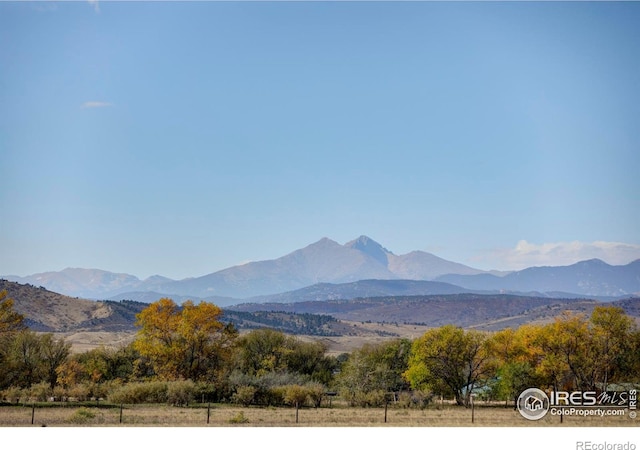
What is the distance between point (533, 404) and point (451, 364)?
11.4 meters

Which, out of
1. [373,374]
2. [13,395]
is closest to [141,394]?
[13,395]

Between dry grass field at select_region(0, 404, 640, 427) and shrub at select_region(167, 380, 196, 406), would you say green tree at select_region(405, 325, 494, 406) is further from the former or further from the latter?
shrub at select_region(167, 380, 196, 406)

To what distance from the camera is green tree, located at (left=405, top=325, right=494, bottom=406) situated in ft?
174

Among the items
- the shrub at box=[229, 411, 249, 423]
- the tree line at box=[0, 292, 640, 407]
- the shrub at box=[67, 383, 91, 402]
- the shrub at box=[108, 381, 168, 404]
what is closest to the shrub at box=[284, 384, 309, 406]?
the tree line at box=[0, 292, 640, 407]

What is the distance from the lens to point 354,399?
49312 mm

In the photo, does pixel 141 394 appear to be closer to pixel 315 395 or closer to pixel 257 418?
pixel 315 395

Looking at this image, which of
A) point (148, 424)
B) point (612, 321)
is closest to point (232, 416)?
point (148, 424)

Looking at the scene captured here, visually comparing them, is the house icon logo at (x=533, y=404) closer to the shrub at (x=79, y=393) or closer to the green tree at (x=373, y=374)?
the green tree at (x=373, y=374)

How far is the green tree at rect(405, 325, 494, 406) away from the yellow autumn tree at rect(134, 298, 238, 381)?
15.3m

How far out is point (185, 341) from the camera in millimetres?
54781
